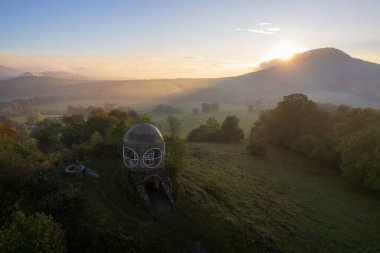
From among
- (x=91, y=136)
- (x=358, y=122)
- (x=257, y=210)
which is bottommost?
(x=257, y=210)

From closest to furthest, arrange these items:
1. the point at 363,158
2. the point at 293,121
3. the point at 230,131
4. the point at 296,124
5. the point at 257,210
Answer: the point at 257,210
the point at 363,158
the point at 296,124
the point at 293,121
the point at 230,131

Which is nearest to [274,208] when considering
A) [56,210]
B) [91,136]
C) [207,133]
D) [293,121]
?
[56,210]

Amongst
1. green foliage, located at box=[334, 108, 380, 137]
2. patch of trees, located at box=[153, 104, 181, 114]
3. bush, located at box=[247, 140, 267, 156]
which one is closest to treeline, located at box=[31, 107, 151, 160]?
bush, located at box=[247, 140, 267, 156]

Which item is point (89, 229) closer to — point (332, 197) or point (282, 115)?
point (332, 197)

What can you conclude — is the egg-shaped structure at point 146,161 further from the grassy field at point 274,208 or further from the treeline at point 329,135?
the treeline at point 329,135

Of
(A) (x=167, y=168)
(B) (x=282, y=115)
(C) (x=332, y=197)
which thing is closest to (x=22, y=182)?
(A) (x=167, y=168)

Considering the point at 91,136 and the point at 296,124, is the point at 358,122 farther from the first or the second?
the point at 91,136

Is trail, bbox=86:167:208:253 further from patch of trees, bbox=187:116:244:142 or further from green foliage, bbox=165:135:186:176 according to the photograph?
patch of trees, bbox=187:116:244:142
